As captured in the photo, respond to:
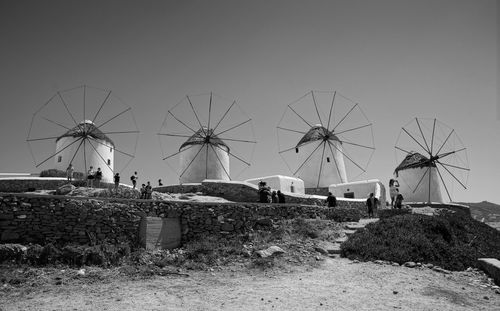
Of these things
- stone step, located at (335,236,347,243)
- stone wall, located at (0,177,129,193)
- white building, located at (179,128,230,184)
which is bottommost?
stone step, located at (335,236,347,243)

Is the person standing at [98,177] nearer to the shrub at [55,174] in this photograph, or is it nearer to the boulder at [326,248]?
the shrub at [55,174]

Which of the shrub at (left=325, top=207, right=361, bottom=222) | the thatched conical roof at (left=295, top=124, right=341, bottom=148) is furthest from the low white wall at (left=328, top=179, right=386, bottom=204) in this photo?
the shrub at (left=325, top=207, right=361, bottom=222)

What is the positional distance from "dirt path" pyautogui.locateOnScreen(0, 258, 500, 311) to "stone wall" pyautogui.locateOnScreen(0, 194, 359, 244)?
7.45 ft

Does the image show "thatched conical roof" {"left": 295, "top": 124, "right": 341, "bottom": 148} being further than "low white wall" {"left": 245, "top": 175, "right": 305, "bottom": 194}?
Yes

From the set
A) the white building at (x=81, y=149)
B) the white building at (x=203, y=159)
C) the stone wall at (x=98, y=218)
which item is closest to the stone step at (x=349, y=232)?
the stone wall at (x=98, y=218)

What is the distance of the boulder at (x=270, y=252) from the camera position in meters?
9.55

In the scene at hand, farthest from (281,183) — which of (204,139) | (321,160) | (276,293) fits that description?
(276,293)

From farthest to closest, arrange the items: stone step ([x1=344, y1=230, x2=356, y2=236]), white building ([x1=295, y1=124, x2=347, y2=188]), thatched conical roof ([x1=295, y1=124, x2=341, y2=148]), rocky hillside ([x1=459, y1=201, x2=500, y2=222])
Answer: rocky hillside ([x1=459, y1=201, x2=500, y2=222])
thatched conical roof ([x1=295, y1=124, x2=341, y2=148])
white building ([x1=295, y1=124, x2=347, y2=188])
stone step ([x1=344, y1=230, x2=356, y2=236])

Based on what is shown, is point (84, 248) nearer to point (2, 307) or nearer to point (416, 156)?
point (2, 307)

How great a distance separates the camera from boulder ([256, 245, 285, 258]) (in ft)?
31.3

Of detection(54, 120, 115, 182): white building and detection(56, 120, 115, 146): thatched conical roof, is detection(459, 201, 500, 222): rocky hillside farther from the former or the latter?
detection(56, 120, 115, 146): thatched conical roof

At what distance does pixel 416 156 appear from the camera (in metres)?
31.0

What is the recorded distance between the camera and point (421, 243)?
417 inches

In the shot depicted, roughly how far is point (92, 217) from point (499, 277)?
33.0 feet
